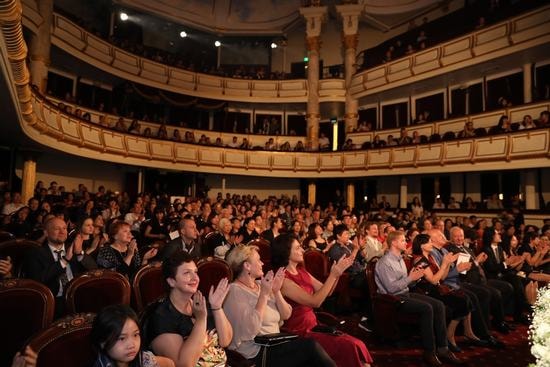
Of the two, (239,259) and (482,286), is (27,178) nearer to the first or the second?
(239,259)

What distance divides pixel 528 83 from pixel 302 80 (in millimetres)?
8709

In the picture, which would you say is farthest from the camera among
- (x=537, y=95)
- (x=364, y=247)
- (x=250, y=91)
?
(x=250, y=91)

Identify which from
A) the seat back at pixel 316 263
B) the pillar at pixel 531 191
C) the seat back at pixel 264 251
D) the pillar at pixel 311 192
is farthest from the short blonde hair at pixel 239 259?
the pillar at pixel 311 192

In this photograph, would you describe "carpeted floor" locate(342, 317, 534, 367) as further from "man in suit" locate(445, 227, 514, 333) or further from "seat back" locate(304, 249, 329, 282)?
"seat back" locate(304, 249, 329, 282)

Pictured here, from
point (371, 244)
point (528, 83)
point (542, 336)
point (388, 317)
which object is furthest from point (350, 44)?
point (542, 336)

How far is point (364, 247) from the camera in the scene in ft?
18.6

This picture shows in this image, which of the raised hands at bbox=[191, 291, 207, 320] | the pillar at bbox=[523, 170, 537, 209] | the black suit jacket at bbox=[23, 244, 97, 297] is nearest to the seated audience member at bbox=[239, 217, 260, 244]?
the black suit jacket at bbox=[23, 244, 97, 297]

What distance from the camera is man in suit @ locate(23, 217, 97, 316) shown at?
2992 millimetres

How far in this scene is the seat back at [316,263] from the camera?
4902 millimetres

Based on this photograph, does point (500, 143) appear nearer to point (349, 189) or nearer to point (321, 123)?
point (349, 189)

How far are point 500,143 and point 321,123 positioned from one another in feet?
29.9

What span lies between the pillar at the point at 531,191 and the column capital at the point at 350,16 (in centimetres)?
898

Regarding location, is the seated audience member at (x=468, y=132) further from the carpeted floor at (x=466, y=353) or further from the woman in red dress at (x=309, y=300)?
the woman in red dress at (x=309, y=300)

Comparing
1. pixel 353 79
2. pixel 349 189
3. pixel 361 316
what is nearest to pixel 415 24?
pixel 353 79
